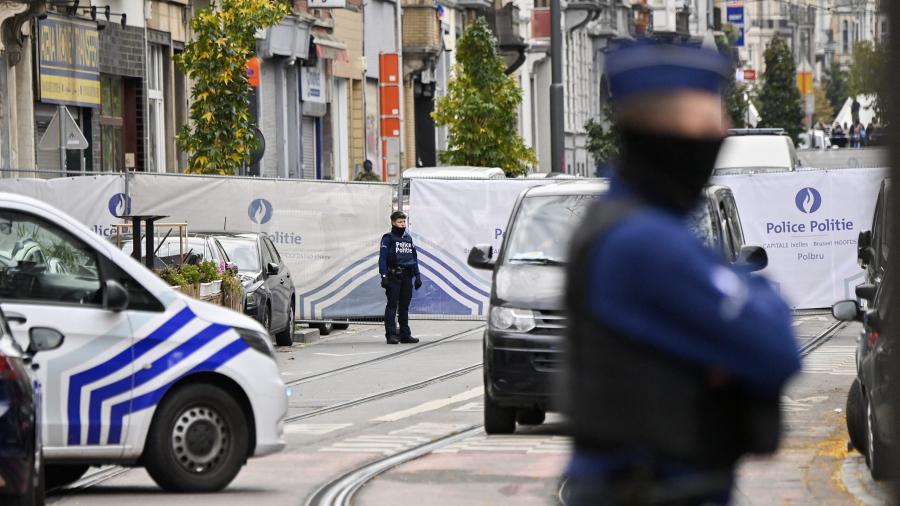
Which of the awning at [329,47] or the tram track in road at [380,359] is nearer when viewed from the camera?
the tram track in road at [380,359]

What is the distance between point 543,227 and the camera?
1513 centimetres

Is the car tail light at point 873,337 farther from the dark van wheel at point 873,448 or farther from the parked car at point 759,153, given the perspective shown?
the parked car at point 759,153

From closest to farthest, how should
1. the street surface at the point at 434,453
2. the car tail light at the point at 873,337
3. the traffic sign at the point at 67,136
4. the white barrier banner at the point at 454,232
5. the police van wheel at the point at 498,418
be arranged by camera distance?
the car tail light at the point at 873,337 < the street surface at the point at 434,453 < the police van wheel at the point at 498,418 < the traffic sign at the point at 67,136 < the white barrier banner at the point at 454,232

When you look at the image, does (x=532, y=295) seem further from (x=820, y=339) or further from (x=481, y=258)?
(x=820, y=339)

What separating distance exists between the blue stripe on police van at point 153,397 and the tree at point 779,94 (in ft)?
282

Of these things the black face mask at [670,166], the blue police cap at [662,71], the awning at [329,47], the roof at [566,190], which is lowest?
the roof at [566,190]

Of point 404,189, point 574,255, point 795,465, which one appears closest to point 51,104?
point 404,189

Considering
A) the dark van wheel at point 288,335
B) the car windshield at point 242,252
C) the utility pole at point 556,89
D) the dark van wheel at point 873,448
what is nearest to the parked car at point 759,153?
the utility pole at point 556,89

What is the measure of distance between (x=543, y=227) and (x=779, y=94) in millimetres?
85759

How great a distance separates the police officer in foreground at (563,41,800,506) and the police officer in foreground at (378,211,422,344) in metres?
20.7

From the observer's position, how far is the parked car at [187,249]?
75.3 ft

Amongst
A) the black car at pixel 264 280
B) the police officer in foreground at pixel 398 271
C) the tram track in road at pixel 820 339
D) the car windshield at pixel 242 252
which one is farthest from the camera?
the police officer in foreground at pixel 398 271

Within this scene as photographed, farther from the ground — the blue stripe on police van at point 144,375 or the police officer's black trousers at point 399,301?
the blue stripe on police van at point 144,375

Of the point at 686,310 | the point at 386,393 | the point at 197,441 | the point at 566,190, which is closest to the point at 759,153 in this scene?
the point at 386,393
